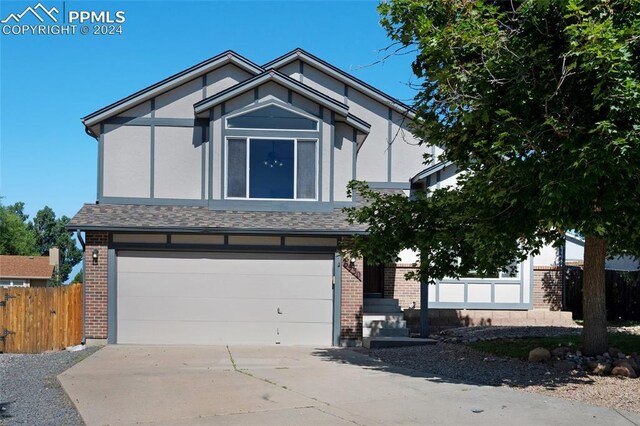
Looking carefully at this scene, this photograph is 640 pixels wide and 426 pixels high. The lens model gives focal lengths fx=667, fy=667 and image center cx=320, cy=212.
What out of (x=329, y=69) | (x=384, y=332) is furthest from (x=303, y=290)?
(x=329, y=69)

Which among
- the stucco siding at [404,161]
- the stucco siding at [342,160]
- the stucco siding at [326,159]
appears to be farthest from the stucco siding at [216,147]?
the stucco siding at [404,161]

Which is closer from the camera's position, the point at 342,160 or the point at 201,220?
the point at 201,220

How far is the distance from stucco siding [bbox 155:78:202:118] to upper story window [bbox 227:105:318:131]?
1290mm

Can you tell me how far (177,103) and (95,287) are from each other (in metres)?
5.05

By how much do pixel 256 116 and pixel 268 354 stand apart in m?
6.00

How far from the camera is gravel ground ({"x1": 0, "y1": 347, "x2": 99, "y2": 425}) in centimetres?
852

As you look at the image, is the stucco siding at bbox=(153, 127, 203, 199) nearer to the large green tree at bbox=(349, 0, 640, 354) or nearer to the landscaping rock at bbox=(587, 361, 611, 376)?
the large green tree at bbox=(349, 0, 640, 354)

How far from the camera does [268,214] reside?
54.7 ft

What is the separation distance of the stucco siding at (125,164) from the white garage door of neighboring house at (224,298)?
1.74 metres

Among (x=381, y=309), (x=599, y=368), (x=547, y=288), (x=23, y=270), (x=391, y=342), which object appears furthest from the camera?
(x=23, y=270)

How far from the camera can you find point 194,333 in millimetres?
16156

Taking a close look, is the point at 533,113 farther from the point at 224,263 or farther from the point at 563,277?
the point at 563,277

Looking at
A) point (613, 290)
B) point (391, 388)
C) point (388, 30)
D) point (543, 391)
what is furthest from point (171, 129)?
point (613, 290)

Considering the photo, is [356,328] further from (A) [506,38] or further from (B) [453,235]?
(A) [506,38]
